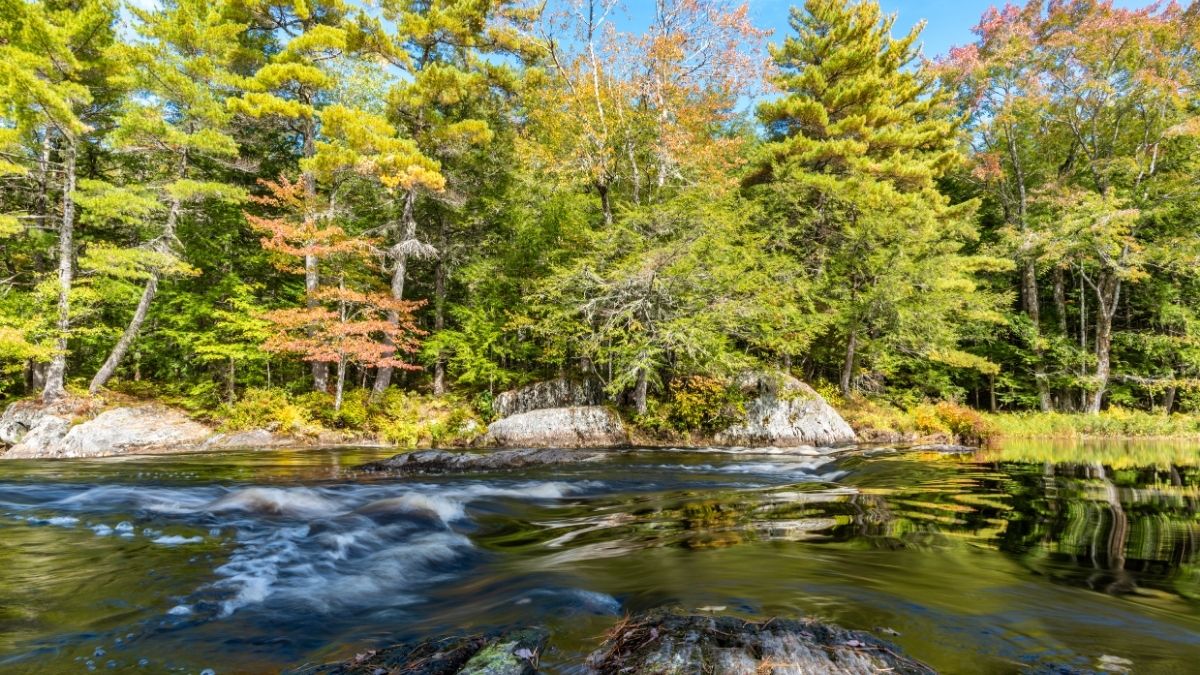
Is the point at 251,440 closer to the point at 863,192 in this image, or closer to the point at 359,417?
the point at 359,417

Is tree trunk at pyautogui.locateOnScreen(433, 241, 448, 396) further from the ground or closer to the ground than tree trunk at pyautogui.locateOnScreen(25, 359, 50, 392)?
further from the ground

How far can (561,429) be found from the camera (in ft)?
38.0

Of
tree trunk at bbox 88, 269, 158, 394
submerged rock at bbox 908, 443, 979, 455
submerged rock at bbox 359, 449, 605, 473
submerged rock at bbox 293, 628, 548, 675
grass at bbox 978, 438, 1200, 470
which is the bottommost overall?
submerged rock at bbox 359, 449, 605, 473

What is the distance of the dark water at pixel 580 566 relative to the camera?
1758 millimetres

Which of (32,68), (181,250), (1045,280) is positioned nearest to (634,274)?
(181,250)

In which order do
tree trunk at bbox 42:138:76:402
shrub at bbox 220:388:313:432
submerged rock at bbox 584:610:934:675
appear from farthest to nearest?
shrub at bbox 220:388:313:432 < tree trunk at bbox 42:138:76:402 < submerged rock at bbox 584:610:934:675

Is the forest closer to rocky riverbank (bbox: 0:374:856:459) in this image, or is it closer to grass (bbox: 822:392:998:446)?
rocky riverbank (bbox: 0:374:856:459)

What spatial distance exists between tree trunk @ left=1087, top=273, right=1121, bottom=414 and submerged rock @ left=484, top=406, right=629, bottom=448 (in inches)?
590

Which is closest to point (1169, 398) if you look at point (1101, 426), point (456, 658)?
point (1101, 426)

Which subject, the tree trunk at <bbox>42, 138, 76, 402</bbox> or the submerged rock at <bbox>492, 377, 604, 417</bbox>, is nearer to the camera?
the tree trunk at <bbox>42, 138, 76, 402</bbox>

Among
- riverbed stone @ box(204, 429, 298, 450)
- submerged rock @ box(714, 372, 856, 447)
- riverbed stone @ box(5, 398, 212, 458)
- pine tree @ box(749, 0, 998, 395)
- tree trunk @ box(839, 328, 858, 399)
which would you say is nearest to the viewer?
riverbed stone @ box(5, 398, 212, 458)

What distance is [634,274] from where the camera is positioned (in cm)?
1183

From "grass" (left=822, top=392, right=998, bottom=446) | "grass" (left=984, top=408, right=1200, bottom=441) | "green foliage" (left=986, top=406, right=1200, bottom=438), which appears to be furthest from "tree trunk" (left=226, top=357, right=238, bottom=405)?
"green foliage" (left=986, top=406, right=1200, bottom=438)

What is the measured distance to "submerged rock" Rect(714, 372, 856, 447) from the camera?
11750mm
